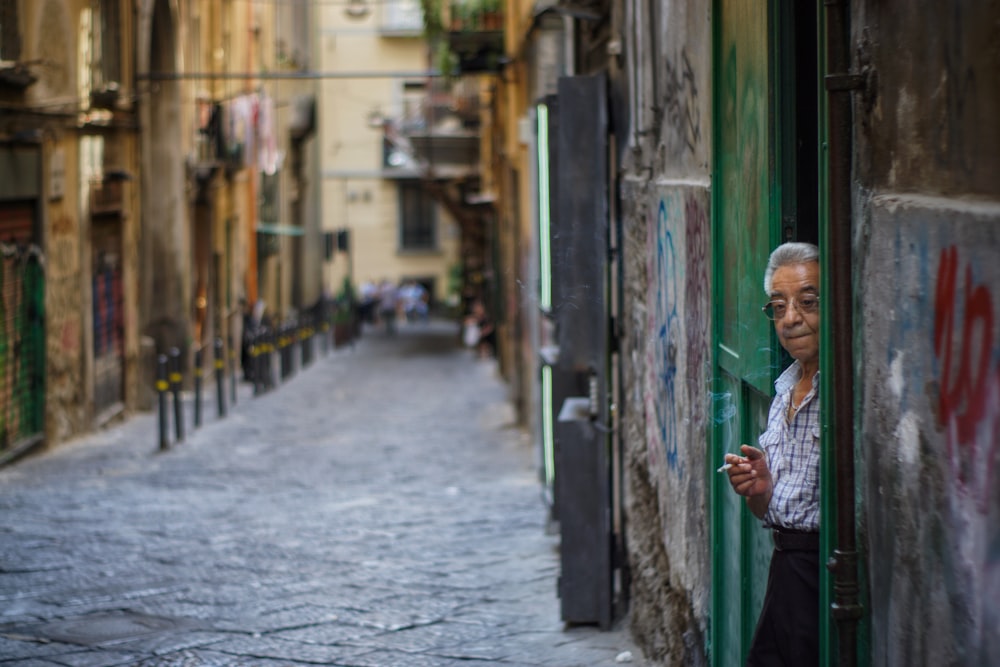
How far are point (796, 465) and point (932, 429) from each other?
95 cm

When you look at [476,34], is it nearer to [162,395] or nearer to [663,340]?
[162,395]

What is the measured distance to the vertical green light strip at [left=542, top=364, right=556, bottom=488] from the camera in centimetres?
907

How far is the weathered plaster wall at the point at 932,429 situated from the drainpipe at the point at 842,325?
0.06 meters

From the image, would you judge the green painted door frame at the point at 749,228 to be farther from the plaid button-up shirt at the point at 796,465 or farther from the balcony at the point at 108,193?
the balcony at the point at 108,193

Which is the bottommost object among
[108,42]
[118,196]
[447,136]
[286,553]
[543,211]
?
[286,553]

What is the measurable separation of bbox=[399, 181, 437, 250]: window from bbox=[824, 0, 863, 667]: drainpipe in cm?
4548

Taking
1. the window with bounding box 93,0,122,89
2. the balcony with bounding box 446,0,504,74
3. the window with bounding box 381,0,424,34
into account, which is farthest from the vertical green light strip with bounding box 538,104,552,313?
the window with bounding box 381,0,424,34

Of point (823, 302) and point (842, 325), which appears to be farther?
point (823, 302)

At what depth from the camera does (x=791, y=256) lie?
3461mm

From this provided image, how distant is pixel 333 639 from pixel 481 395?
15.0m

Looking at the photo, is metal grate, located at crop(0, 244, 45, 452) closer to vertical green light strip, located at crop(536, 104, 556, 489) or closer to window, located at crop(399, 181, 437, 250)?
vertical green light strip, located at crop(536, 104, 556, 489)

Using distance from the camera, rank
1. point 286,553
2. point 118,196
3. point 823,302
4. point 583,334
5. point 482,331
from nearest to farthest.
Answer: point 823,302
point 583,334
point 286,553
point 118,196
point 482,331

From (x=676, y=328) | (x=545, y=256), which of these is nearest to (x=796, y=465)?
(x=676, y=328)

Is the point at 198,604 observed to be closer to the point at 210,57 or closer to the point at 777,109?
the point at 777,109
